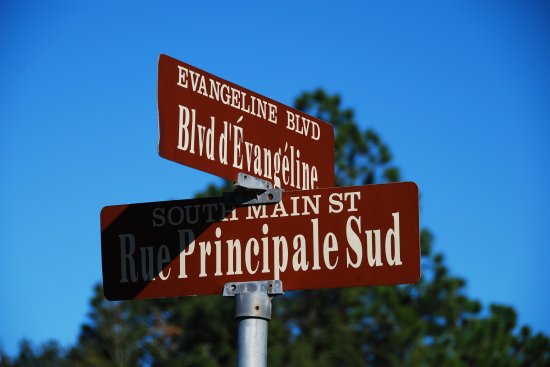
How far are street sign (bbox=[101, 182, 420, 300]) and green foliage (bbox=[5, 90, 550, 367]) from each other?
20178 mm

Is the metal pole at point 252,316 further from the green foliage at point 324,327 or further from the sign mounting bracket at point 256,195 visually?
the green foliage at point 324,327

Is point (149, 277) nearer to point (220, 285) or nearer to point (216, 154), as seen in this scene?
point (220, 285)

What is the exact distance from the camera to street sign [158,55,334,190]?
360 centimetres

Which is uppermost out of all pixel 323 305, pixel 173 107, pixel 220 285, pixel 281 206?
pixel 323 305

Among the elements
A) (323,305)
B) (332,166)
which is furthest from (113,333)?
(332,166)

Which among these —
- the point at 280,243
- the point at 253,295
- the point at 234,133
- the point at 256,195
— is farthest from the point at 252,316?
the point at 234,133

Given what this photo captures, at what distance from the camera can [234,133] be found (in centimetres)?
381

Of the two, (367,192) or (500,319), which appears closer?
(367,192)

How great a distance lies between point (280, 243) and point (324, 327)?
2372 cm

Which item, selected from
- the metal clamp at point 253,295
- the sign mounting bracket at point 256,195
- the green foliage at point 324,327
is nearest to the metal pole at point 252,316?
the metal clamp at point 253,295

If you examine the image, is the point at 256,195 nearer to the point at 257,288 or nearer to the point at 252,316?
the point at 257,288

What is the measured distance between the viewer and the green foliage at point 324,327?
83.3 feet

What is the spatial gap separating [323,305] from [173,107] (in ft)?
79.1

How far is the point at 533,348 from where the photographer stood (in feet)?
117
